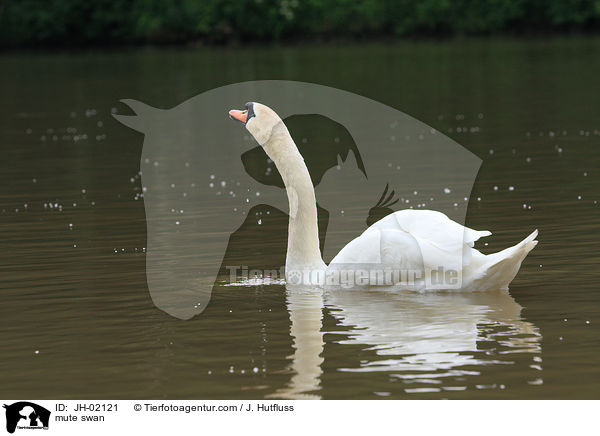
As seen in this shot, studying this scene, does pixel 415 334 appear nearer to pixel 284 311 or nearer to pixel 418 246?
pixel 418 246

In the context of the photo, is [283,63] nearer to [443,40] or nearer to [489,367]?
[443,40]

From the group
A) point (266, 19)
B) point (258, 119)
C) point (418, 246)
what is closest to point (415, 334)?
point (418, 246)

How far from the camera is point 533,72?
4691cm

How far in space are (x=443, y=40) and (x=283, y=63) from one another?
27602 mm

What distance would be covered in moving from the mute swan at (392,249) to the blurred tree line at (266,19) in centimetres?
7893

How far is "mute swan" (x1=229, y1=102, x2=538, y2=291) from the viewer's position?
406 inches

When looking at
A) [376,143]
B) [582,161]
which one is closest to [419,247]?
[582,161]

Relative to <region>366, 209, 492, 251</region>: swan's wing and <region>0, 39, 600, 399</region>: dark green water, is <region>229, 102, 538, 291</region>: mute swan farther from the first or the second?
<region>0, 39, 600, 399</region>: dark green water

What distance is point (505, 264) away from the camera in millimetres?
10297

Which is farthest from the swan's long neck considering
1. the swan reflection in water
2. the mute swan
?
the swan reflection in water
